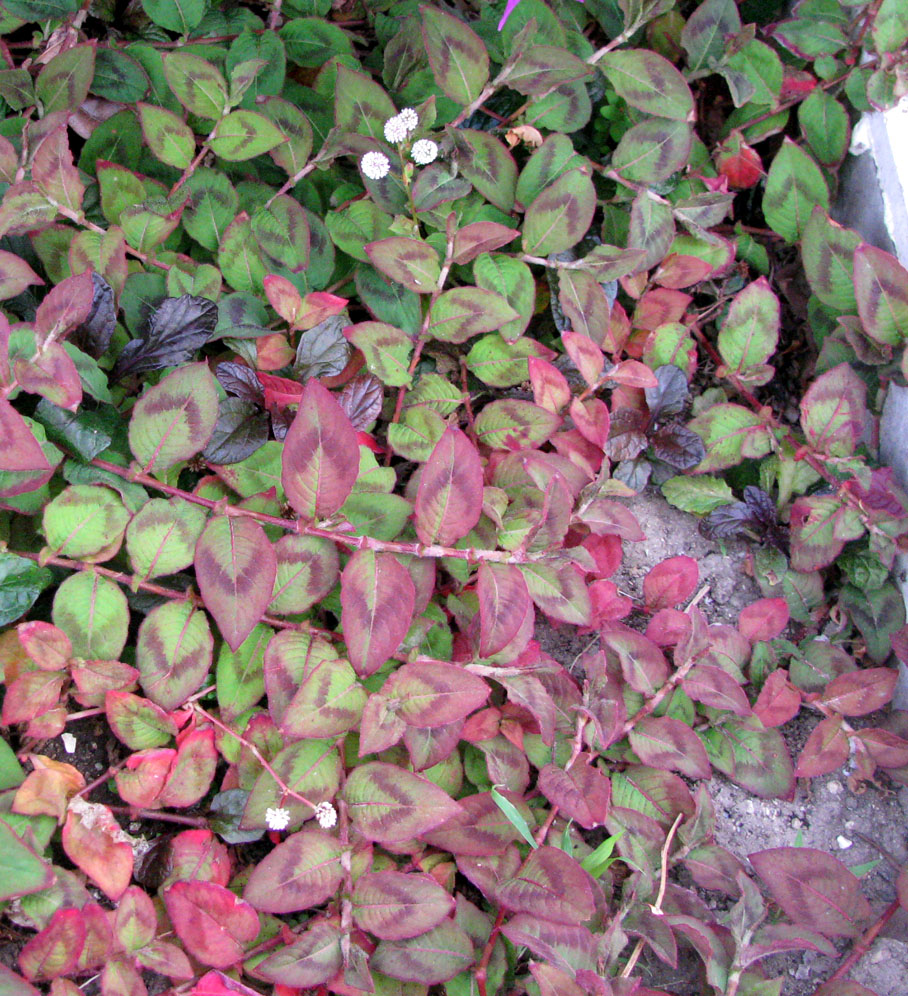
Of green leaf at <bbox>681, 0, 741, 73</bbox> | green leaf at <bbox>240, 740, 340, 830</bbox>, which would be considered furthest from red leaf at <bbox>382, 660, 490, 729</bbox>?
green leaf at <bbox>681, 0, 741, 73</bbox>

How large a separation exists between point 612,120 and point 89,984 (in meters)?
1.75

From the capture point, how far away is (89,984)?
118 centimetres

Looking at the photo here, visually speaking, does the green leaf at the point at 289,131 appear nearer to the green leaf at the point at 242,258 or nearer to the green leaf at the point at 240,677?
the green leaf at the point at 242,258

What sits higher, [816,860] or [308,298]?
[308,298]

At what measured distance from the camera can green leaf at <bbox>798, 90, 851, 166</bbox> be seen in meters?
1.76

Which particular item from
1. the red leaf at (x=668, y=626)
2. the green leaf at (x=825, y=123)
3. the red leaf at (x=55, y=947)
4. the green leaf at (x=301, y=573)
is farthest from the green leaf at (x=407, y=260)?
the red leaf at (x=55, y=947)

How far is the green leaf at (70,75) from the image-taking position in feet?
4.83

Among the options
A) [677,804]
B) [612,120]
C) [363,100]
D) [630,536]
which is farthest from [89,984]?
[612,120]

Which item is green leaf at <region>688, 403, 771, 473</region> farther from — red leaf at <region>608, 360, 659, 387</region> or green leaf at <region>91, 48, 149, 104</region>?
green leaf at <region>91, 48, 149, 104</region>

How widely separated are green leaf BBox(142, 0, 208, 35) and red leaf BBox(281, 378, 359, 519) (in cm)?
90

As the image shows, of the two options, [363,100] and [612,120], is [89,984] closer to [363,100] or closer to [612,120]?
[363,100]

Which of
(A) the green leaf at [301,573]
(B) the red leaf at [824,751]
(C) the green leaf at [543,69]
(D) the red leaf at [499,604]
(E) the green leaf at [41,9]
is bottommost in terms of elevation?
(B) the red leaf at [824,751]

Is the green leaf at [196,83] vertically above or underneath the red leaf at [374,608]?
above

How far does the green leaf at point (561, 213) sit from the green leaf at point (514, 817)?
0.94 metres
